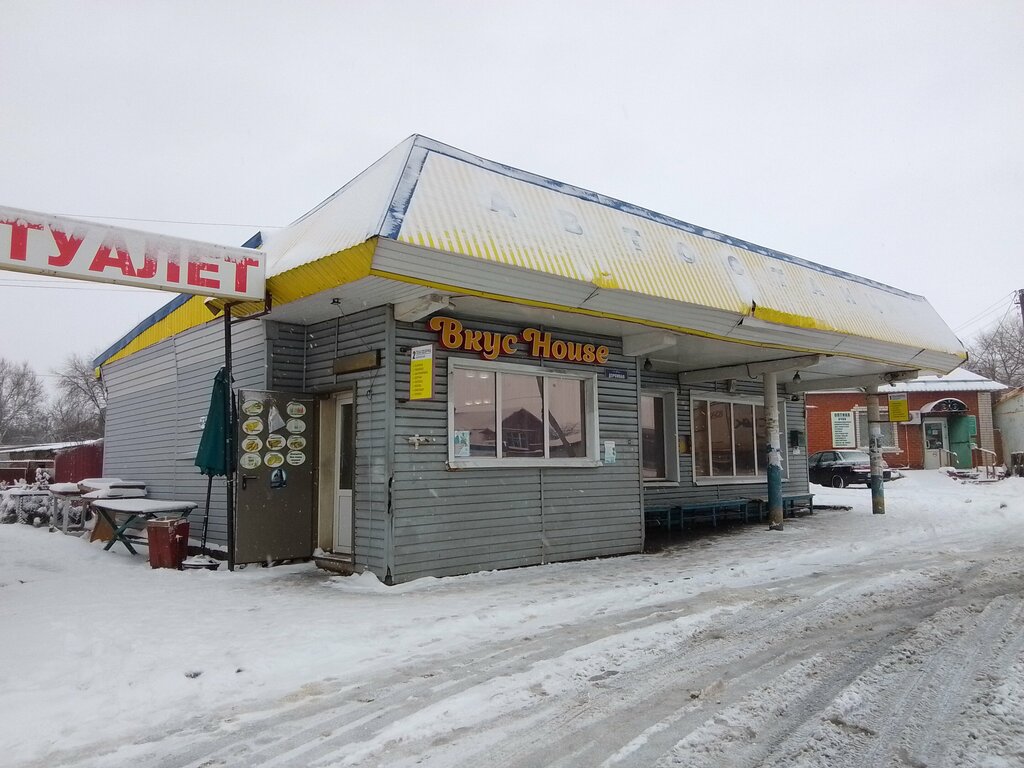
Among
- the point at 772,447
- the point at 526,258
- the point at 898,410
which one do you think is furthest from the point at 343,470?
the point at 898,410

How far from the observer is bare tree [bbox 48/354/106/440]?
5719 centimetres

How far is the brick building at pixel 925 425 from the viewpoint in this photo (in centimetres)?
3136

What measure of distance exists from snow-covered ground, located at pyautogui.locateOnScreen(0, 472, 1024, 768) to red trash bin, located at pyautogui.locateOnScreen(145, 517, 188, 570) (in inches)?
13.8

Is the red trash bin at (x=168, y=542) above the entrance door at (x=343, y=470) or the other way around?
the other way around

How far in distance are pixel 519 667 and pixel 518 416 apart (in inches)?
194

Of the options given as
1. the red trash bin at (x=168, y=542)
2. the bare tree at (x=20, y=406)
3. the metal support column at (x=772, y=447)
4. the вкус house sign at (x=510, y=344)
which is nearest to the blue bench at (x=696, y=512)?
the metal support column at (x=772, y=447)

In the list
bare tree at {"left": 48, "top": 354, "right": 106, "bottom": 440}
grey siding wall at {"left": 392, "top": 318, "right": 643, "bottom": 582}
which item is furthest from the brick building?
bare tree at {"left": 48, "top": 354, "right": 106, "bottom": 440}

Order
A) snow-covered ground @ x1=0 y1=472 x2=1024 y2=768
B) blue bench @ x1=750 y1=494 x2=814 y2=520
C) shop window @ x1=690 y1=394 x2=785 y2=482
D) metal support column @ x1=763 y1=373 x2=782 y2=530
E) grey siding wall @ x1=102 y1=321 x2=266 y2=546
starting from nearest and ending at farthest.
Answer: snow-covered ground @ x1=0 y1=472 x2=1024 y2=768 < grey siding wall @ x1=102 y1=321 x2=266 y2=546 < metal support column @ x1=763 y1=373 x2=782 y2=530 < shop window @ x1=690 y1=394 x2=785 y2=482 < blue bench @ x1=750 y1=494 x2=814 y2=520

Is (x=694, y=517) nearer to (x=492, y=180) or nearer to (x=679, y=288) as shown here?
(x=679, y=288)

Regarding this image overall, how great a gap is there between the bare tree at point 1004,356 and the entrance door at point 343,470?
56558mm

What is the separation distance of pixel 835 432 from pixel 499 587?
27.8 metres

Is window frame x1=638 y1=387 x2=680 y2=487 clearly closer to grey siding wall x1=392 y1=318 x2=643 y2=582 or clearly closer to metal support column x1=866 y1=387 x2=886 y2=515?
grey siding wall x1=392 y1=318 x2=643 y2=582

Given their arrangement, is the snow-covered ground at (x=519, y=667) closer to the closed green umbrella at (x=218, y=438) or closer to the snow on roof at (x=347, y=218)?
the closed green umbrella at (x=218, y=438)

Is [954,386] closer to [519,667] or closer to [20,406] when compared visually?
[519,667]
